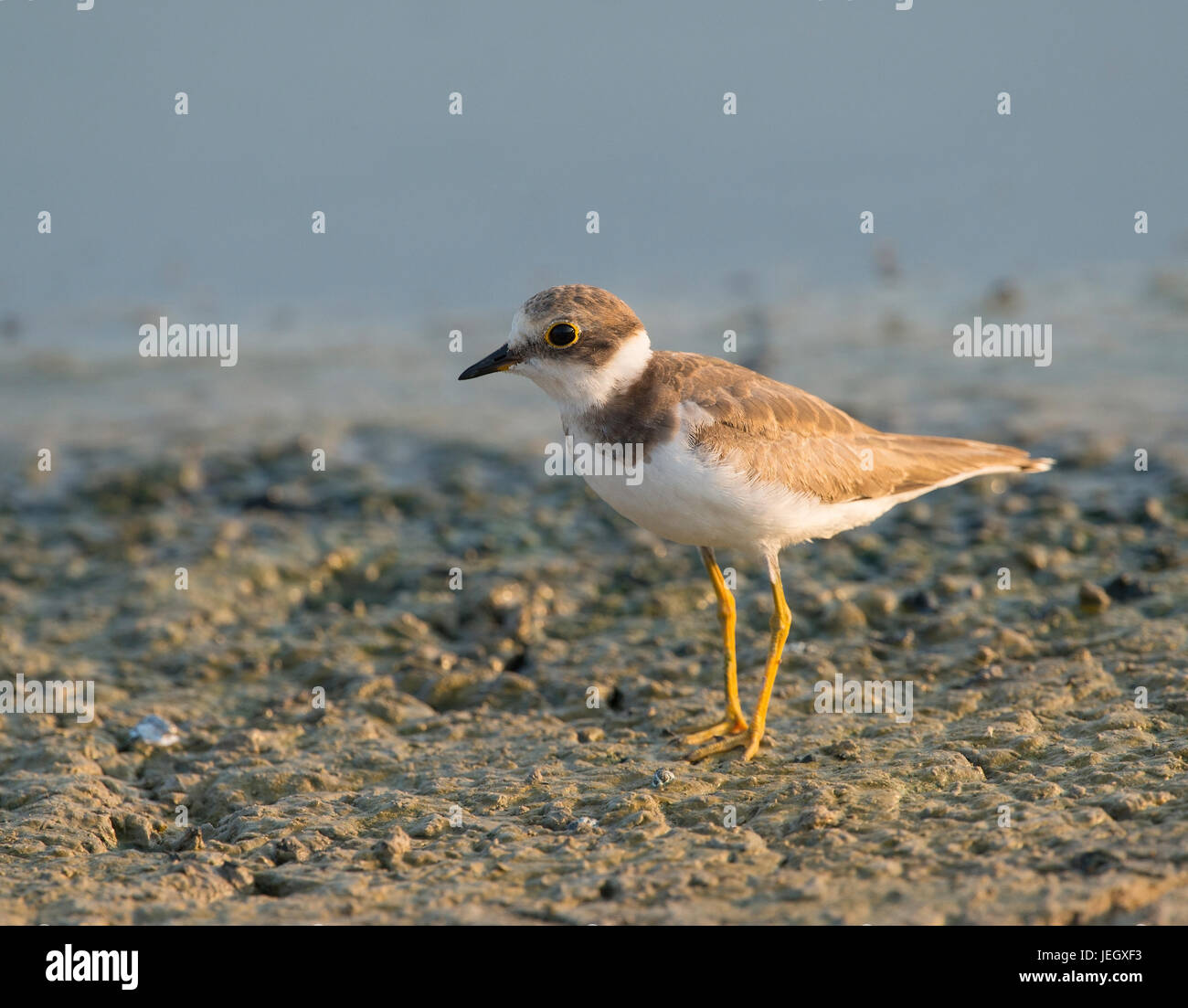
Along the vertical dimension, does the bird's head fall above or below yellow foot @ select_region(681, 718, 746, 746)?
above

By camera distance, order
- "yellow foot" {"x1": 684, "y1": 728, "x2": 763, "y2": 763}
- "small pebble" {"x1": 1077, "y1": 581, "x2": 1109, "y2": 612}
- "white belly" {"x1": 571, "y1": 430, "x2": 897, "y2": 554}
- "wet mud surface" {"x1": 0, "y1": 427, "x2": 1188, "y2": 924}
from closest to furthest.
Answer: "wet mud surface" {"x1": 0, "y1": 427, "x2": 1188, "y2": 924}, "white belly" {"x1": 571, "y1": 430, "x2": 897, "y2": 554}, "yellow foot" {"x1": 684, "y1": 728, "x2": 763, "y2": 763}, "small pebble" {"x1": 1077, "y1": 581, "x2": 1109, "y2": 612}

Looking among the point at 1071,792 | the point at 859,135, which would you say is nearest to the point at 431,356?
the point at 859,135

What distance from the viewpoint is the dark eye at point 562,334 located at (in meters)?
A: 5.82

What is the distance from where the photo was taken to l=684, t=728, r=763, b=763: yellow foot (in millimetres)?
5758

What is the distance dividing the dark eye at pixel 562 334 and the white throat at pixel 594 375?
0.08m

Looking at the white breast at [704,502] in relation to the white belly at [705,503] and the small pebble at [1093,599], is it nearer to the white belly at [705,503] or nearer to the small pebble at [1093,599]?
the white belly at [705,503]

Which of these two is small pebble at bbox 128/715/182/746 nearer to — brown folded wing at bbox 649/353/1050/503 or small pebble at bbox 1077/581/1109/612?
brown folded wing at bbox 649/353/1050/503

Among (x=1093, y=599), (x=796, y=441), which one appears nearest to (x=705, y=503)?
(x=796, y=441)

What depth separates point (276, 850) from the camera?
498 centimetres

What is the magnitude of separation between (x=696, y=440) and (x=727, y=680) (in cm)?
124

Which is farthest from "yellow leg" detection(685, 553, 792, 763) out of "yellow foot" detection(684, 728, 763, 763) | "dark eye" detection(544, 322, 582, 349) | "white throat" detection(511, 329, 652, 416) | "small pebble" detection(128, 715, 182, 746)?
"small pebble" detection(128, 715, 182, 746)

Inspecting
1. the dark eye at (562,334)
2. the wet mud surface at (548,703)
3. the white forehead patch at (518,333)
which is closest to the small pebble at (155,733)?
the wet mud surface at (548,703)

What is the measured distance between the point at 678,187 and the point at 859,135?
2.02 metres

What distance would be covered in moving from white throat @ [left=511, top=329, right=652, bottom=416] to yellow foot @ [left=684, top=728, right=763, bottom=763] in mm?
1616
